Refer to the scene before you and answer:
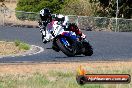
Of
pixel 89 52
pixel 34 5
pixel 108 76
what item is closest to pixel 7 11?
pixel 34 5

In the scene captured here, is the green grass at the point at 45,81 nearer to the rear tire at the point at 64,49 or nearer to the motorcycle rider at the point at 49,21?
the rear tire at the point at 64,49

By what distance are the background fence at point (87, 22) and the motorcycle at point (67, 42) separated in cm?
2270

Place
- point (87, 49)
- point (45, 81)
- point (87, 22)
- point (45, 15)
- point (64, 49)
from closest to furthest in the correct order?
1. point (45, 81)
2. point (45, 15)
3. point (64, 49)
4. point (87, 49)
5. point (87, 22)

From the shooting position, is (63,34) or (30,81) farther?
(63,34)

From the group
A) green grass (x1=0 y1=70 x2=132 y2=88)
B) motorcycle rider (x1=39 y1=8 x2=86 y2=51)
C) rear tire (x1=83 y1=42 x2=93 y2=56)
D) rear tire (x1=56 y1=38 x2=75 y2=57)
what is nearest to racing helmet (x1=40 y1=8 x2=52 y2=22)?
motorcycle rider (x1=39 y1=8 x2=86 y2=51)

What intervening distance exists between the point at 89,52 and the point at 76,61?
2.33m

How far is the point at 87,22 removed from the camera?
42875mm

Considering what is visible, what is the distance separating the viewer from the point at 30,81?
11.2 metres

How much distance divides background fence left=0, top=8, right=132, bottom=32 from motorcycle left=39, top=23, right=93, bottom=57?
74.5 ft

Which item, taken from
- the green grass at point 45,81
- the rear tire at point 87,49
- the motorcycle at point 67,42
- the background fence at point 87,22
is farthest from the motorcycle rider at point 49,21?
the background fence at point 87,22

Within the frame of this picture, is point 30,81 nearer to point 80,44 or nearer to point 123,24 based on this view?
point 80,44

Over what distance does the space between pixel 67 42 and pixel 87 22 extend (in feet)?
80.6

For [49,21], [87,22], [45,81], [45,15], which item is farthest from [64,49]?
[87,22]

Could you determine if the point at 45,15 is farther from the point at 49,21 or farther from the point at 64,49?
the point at 64,49
